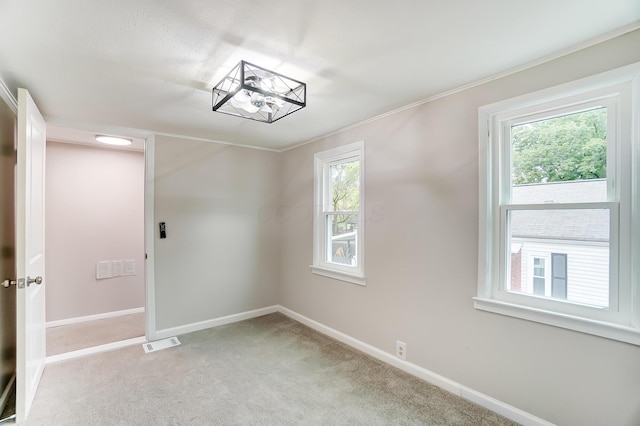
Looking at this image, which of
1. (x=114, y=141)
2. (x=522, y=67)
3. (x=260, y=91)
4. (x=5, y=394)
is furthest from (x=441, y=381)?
(x=114, y=141)

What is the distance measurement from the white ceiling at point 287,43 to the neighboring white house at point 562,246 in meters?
0.83

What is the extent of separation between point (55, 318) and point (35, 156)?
2541 mm

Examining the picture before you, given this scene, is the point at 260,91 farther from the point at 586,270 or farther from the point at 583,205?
the point at 586,270

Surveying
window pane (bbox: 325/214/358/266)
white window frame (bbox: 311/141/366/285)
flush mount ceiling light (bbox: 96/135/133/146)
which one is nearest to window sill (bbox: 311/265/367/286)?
white window frame (bbox: 311/141/366/285)

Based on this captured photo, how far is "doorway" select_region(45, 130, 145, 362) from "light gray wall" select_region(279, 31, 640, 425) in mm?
2774

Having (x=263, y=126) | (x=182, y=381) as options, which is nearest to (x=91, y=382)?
(x=182, y=381)

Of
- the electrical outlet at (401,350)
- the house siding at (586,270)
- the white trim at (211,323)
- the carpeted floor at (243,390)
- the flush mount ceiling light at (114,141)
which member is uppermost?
the flush mount ceiling light at (114,141)

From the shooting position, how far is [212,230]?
372 cm

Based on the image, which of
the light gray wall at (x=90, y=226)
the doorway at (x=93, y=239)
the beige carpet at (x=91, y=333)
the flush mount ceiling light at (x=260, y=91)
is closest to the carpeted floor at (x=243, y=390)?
the beige carpet at (x=91, y=333)

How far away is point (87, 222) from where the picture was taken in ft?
12.9

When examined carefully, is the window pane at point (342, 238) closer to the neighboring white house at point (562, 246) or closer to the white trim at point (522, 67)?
the white trim at point (522, 67)

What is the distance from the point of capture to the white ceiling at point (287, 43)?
137 centimetres

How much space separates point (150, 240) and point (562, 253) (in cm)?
361

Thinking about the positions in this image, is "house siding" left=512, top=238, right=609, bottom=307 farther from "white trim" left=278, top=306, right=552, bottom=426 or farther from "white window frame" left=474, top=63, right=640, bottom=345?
"white trim" left=278, top=306, right=552, bottom=426
